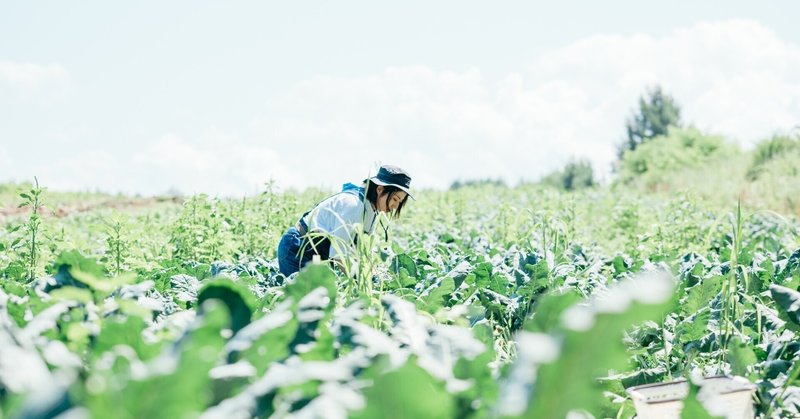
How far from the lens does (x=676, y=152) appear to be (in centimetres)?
3681

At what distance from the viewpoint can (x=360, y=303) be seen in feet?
6.34

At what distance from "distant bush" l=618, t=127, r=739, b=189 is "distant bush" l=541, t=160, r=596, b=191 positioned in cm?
280

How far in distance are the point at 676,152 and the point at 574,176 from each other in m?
8.22

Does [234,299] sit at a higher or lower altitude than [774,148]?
higher

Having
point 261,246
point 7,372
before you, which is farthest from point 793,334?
point 261,246

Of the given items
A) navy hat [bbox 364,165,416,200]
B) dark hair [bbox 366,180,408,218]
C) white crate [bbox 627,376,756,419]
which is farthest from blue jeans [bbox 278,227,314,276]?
white crate [bbox 627,376,756,419]

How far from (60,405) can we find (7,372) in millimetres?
303

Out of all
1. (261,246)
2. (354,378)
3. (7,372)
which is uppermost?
(7,372)

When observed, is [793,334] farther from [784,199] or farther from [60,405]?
[784,199]

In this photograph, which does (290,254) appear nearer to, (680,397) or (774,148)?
(680,397)

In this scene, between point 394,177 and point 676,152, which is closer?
point 394,177

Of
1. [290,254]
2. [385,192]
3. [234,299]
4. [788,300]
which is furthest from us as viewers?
[290,254]

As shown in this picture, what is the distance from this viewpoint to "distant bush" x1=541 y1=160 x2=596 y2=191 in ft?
143

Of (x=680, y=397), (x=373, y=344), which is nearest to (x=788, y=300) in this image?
(x=680, y=397)
